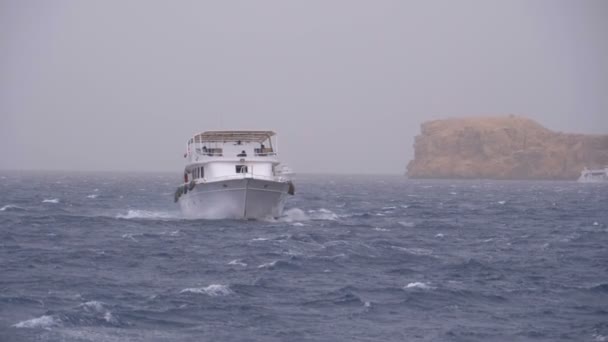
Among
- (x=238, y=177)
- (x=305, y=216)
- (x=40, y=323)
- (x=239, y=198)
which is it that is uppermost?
(x=238, y=177)

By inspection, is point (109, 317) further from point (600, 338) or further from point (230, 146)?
point (230, 146)

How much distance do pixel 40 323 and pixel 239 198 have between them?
28.9 meters

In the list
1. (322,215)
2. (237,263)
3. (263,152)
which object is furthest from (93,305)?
(322,215)

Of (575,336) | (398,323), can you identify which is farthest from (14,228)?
(575,336)

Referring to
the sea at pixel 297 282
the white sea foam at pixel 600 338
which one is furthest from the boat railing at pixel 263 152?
the white sea foam at pixel 600 338

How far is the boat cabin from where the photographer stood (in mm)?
50344

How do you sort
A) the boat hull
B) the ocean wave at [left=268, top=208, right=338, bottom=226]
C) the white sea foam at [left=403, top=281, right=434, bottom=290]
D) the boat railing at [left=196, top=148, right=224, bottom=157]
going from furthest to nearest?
the ocean wave at [left=268, top=208, right=338, bottom=226], the boat railing at [left=196, top=148, right=224, bottom=157], the boat hull, the white sea foam at [left=403, top=281, right=434, bottom=290]

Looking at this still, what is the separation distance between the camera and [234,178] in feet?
157

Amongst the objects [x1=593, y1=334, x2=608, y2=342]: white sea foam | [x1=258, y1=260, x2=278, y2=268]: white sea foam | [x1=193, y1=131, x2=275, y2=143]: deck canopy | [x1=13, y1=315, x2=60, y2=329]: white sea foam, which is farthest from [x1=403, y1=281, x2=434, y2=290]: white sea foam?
[x1=193, y1=131, x2=275, y2=143]: deck canopy

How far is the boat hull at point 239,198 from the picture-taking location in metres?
48.7

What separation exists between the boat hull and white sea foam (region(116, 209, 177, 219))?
226 inches

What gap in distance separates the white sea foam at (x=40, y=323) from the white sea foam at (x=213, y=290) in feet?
16.3

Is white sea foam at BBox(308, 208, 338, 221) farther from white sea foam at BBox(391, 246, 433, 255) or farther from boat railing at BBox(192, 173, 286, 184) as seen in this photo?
white sea foam at BBox(391, 246, 433, 255)

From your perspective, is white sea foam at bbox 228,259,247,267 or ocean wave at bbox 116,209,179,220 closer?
white sea foam at bbox 228,259,247,267
